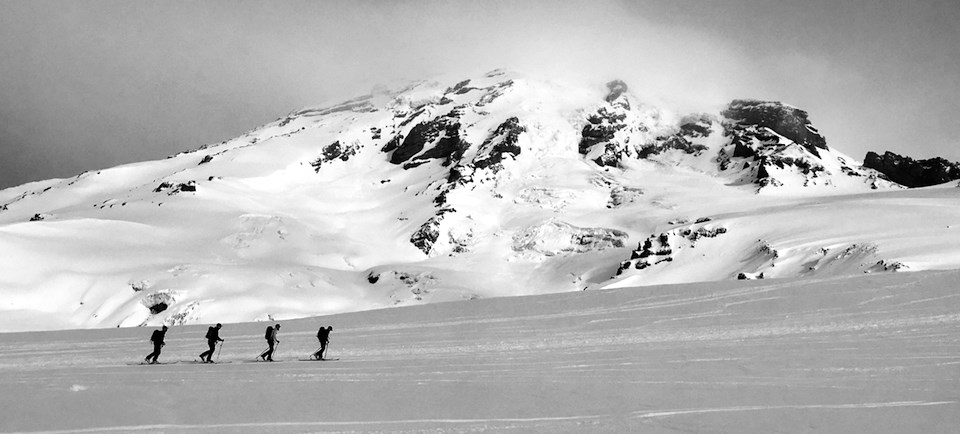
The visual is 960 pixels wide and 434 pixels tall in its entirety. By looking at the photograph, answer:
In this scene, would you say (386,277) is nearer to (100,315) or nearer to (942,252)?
(100,315)

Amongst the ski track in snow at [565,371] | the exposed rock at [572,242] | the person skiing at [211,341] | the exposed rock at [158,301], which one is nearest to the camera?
Answer: the ski track in snow at [565,371]

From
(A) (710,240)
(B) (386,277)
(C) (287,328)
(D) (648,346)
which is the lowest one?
(B) (386,277)

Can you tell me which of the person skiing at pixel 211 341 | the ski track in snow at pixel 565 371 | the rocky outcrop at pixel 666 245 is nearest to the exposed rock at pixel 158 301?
the rocky outcrop at pixel 666 245

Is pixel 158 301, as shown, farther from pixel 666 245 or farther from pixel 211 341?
pixel 211 341

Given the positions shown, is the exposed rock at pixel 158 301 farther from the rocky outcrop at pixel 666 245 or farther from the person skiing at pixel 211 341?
the person skiing at pixel 211 341

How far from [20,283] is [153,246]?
38.7 m

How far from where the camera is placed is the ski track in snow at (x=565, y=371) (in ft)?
51.9

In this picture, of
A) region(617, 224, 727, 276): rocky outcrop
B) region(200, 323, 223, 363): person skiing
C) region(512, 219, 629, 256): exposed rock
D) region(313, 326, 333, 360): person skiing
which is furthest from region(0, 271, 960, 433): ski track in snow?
region(512, 219, 629, 256): exposed rock

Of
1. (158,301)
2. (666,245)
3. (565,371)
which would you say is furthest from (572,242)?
(565,371)

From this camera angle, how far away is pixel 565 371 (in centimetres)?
2342

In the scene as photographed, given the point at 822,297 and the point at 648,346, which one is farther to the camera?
the point at 822,297

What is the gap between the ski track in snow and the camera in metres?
15.8

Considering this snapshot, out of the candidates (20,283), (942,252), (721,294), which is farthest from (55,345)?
(20,283)

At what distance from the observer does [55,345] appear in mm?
35531
